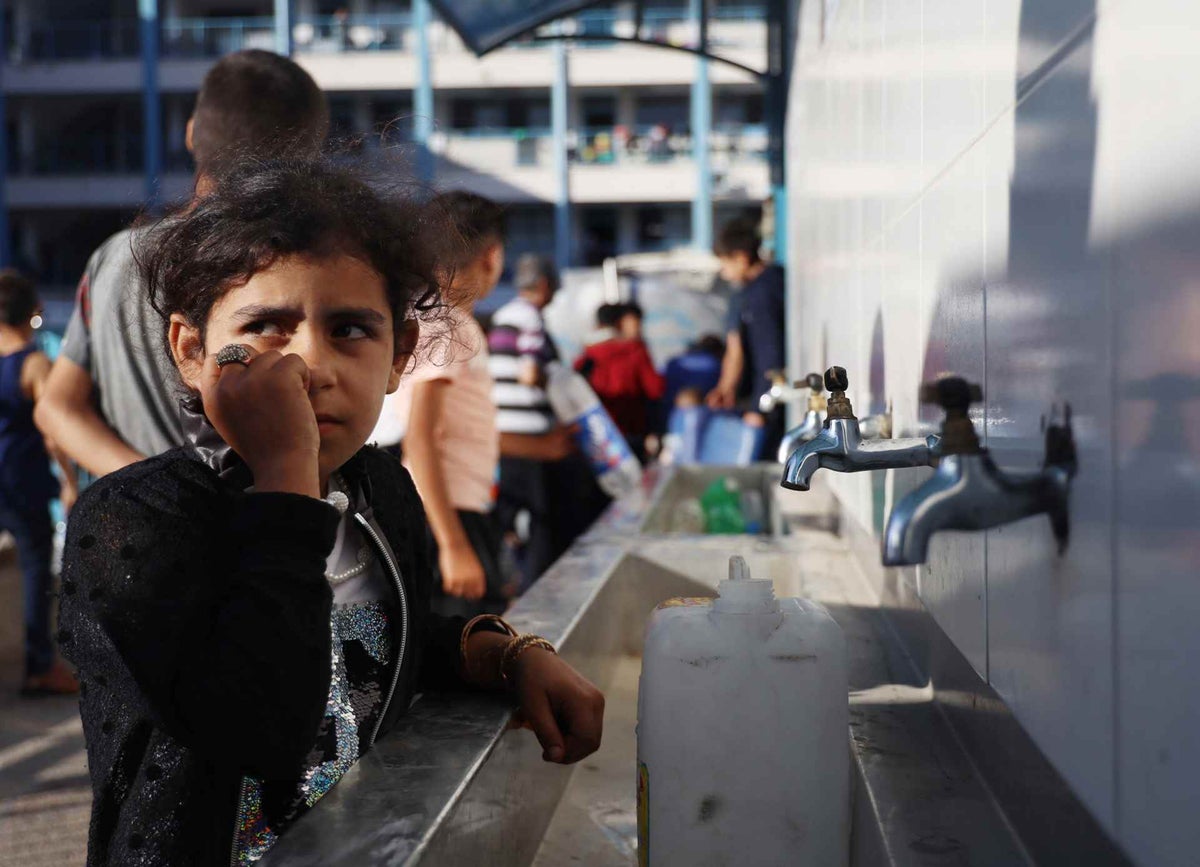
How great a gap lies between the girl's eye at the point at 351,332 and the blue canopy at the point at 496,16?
14.2 feet

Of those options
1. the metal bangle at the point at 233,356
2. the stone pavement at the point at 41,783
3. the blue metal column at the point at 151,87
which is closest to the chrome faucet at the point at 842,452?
the metal bangle at the point at 233,356

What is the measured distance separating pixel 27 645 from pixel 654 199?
21.6 meters

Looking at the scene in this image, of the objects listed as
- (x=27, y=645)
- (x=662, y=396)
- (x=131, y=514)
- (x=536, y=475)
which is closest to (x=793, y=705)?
(x=131, y=514)

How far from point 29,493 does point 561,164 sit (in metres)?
21.1

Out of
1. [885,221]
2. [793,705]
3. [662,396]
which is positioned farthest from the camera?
[662,396]

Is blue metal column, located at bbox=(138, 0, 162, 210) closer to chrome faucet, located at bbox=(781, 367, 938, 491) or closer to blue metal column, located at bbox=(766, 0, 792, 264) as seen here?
blue metal column, located at bbox=(766, 0, 792, 264)

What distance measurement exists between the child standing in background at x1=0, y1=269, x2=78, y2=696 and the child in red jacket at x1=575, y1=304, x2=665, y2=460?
3135 millimetres

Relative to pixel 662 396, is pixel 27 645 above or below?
below

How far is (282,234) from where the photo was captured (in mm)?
1160

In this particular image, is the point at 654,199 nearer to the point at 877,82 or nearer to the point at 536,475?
the point at 536,475

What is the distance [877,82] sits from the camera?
5.16ft

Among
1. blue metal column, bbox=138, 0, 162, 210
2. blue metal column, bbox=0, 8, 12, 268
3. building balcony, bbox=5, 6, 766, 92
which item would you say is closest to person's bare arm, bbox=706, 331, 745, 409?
blue metal column, bbox=0, 8, 12, 268

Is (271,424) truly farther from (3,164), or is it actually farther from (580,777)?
(3,164)

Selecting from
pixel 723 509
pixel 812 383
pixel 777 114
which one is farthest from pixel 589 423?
pixel 812 383
